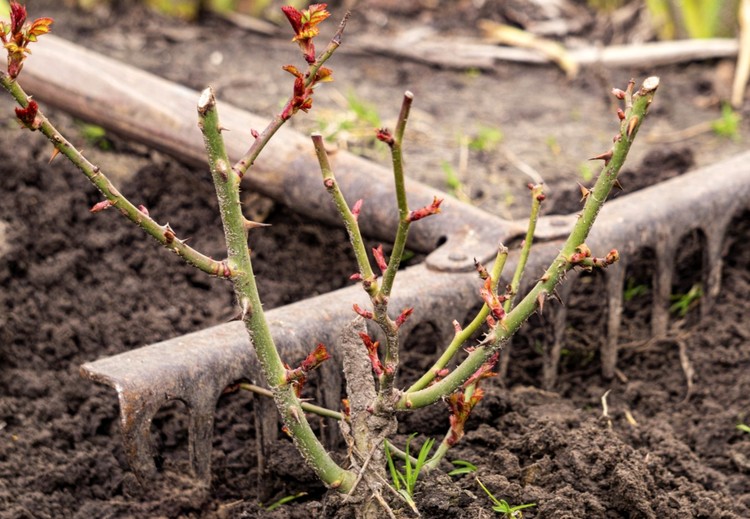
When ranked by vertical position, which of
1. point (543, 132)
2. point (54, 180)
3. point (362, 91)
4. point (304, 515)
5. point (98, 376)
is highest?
point (362, 91)

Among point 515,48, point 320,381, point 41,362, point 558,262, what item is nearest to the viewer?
point 558,262

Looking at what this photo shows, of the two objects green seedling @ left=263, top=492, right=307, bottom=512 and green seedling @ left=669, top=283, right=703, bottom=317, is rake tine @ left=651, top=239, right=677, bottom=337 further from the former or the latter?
green seedling @ left=263, top=492, right=307, bottom=512

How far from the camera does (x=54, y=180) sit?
331 cm

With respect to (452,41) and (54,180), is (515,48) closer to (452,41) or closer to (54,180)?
(452,41)

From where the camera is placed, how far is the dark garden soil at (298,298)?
197 cm

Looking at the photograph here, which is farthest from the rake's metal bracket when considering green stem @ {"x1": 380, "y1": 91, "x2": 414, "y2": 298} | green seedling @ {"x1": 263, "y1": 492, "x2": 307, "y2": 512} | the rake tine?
green stem @ {"x1": 380, "y1": 91, "x2": 414, "y2": 298}

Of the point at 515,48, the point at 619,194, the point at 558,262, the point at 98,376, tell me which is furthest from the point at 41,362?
the point at 515,48

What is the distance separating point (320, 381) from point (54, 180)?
62.8 inches

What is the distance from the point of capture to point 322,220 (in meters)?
2.88

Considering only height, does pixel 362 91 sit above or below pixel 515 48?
below

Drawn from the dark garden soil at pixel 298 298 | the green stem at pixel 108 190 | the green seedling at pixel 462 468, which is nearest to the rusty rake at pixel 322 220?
the dark garden soil at pixel 298 298

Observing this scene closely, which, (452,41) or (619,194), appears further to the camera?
(452,41)

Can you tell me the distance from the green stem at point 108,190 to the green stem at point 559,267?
16.1 inches

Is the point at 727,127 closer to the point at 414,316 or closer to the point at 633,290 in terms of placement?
the point at 633,290
